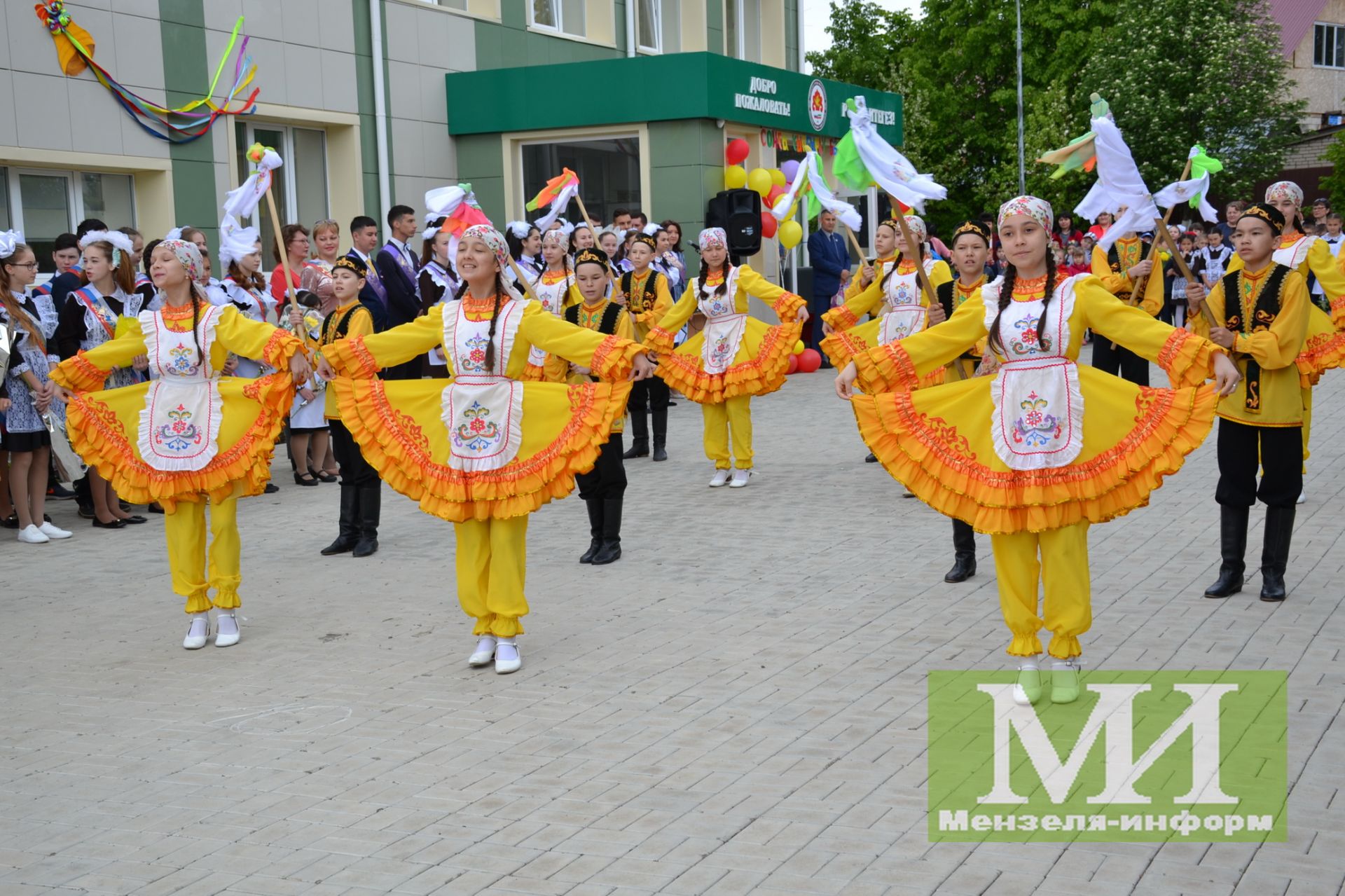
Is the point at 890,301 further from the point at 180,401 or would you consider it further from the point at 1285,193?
the point at 180,401

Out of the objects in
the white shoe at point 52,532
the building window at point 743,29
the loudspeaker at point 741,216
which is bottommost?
the white shoe at point 52,532

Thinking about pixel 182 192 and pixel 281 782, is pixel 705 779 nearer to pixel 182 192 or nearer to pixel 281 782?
pixel 281 782

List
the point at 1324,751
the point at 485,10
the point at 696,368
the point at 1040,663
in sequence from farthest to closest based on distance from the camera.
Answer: the point at 485,10, the point at 696,368, the point at 1040,663, the point at 1324,751

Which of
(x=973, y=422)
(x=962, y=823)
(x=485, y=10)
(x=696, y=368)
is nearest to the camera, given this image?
(x=962, y=823)

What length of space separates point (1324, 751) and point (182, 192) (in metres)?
13.9

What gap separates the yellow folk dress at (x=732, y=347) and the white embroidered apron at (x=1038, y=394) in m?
5.63

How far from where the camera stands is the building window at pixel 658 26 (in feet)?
78.8

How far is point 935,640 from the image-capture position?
6.82 m

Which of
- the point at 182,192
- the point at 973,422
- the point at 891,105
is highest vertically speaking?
the point at 891,105

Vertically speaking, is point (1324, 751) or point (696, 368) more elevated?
point (696, 368)

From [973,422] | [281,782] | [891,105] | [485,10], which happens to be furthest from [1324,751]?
[891,105]

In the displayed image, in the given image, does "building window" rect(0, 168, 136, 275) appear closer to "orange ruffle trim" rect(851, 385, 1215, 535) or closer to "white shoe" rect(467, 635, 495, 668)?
"white shoe" rect(467, 635, 495, 668)

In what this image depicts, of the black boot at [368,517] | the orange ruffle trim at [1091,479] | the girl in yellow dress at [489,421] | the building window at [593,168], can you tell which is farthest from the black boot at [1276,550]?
the building window at [593,168]

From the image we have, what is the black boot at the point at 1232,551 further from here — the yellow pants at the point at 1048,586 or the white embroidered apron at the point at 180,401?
the white embroidered apron at the point at 180,401
